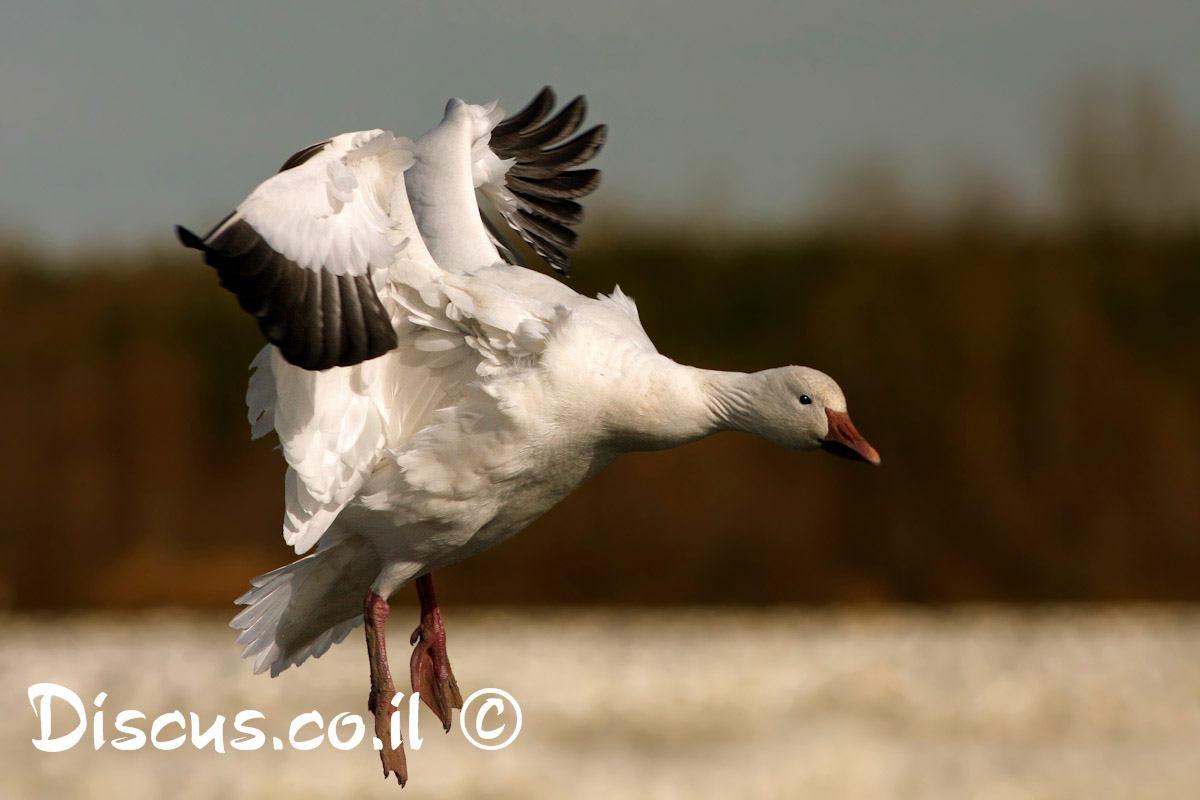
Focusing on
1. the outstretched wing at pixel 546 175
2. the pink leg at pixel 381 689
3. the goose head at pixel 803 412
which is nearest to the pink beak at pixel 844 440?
the goose head at pixel 803 412

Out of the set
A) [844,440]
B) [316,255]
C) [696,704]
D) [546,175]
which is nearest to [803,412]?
[844,440]

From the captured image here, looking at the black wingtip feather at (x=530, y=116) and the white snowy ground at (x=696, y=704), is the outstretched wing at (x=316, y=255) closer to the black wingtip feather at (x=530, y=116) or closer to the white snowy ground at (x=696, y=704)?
the black wingtip feather at (x=530, y=116)

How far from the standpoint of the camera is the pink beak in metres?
2.98

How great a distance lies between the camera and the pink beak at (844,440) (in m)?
2.98

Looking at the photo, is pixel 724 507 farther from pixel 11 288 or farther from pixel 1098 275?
pixel 11 288

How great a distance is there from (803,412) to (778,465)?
35.9ft

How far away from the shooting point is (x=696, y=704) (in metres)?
12.9

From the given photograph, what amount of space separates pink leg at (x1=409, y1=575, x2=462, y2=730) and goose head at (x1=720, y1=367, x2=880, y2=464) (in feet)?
3.65

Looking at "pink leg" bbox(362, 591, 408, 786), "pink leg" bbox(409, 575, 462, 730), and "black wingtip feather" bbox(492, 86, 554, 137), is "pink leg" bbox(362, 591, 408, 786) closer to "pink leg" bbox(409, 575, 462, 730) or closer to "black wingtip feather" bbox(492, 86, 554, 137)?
"pink leg" bbox(409, 575, 462, 730)

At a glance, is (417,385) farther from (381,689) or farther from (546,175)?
(546,175)

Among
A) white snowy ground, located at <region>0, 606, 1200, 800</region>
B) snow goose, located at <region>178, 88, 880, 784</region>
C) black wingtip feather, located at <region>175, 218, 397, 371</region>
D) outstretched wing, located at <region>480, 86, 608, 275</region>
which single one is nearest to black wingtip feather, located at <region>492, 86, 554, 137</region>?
outstretched wing, located at <region>480, 86, 608, 275</region>

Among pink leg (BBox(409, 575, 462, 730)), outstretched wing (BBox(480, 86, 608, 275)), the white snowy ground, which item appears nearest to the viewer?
pink leg (BBox(409, 575, 462, 730))

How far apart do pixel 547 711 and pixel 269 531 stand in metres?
3.40

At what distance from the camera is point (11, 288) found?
15.5 meters
